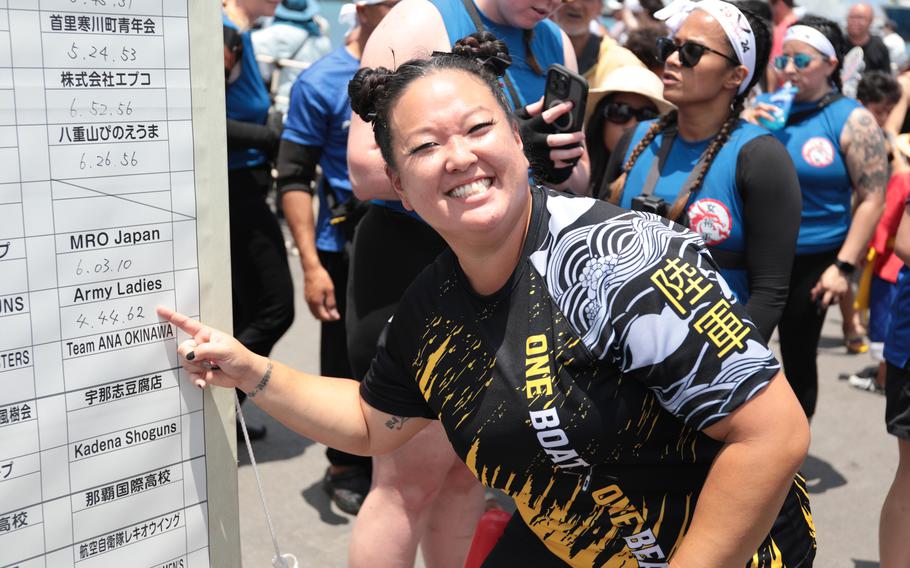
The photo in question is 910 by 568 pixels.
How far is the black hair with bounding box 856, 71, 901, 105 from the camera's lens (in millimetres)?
7230

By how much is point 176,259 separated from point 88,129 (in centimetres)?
27

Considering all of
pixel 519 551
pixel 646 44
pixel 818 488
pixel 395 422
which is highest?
pixel 646 44

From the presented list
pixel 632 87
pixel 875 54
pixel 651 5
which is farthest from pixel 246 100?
pixel 875 54

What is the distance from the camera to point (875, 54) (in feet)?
30.3

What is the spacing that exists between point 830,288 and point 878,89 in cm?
402

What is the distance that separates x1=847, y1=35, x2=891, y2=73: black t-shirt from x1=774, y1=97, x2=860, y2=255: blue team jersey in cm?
565

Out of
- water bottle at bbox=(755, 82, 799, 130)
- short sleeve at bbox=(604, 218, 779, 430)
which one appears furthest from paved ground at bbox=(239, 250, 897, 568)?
short sleeve at bbox=(604, 218, 779, 430)

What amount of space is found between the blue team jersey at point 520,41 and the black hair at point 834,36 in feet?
7.03

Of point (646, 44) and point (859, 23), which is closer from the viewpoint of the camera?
point (646, 44)

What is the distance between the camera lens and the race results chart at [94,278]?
1.47 metres

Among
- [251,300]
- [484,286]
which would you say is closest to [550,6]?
[484,286]

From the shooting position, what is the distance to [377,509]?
262 centimetres

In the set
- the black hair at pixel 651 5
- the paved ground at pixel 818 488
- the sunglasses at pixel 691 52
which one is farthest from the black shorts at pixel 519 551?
the black hair at pixel 651 5

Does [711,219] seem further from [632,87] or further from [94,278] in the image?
[94,278]
